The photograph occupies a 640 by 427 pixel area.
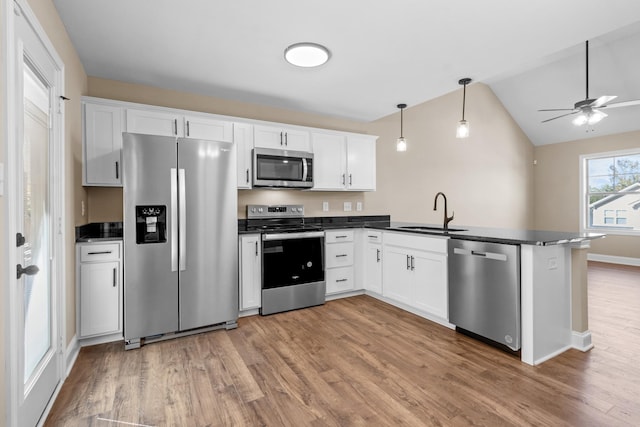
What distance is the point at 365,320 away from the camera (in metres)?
3.22

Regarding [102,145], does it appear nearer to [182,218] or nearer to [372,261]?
[182,218]

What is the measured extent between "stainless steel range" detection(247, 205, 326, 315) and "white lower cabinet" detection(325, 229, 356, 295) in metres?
0.15

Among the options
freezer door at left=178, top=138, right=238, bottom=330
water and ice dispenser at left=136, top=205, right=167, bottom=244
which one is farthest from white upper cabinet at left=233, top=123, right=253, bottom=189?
water and ice dispenser at left=136, top=205, right=167, bottom=244

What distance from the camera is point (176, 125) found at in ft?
10.6

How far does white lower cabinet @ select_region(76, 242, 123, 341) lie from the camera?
2578 millimetres

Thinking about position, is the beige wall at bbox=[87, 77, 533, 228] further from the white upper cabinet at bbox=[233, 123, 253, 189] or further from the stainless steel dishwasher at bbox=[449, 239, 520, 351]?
the stainless steel dishwasher at bbox=[449, 239, 520, 351]

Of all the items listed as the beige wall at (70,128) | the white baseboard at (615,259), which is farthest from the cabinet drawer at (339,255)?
the white baseboard at (615,259)

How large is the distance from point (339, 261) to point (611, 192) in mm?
6281

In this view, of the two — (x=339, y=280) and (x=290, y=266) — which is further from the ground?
(x=290, y=266)

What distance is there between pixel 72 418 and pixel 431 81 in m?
3.89

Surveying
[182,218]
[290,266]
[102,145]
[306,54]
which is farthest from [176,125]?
[290,266]

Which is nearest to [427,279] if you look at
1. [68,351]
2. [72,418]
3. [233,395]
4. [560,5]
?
[233,395]

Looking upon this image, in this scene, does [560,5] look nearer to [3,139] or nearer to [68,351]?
[3,139]

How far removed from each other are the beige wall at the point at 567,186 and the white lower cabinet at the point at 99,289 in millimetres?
8219
